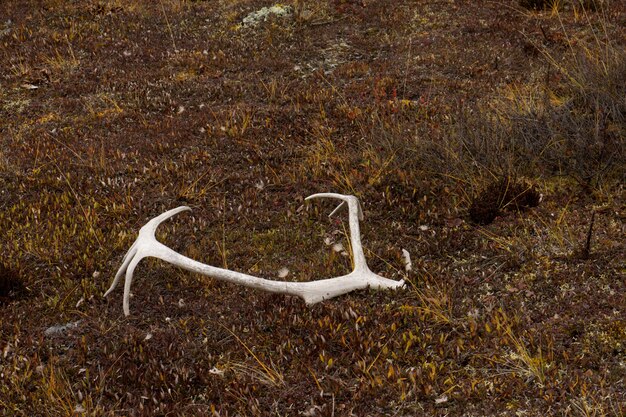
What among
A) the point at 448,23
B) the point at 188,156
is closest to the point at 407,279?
the point at 188,156

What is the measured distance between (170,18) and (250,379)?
478 inches

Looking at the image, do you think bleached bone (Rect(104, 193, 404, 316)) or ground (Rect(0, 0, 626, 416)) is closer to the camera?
ground (Rect(0, 0, 626, 416))

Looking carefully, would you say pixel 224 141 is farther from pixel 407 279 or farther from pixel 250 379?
pixel 250 379

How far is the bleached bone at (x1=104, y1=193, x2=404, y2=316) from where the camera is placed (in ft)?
19.3

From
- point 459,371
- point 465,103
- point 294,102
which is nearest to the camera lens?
point 459,371

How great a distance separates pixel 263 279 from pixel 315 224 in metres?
2.07

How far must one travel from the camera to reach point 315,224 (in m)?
7.86

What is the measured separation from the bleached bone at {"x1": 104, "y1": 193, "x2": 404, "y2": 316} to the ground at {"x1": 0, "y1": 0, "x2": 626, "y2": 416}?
17cm

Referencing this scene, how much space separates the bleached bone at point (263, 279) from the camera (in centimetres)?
589

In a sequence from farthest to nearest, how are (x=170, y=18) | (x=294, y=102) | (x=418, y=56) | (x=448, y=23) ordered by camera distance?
(x=170, y=18) < (x=448, y=23) < (x=418, y=56) < (x=294, y=102)

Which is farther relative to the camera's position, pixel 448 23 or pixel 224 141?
pixel 448 23

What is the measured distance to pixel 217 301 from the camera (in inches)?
257

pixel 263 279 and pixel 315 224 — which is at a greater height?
pixel 263 279

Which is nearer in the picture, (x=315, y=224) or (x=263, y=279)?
(x=263, y=279)
